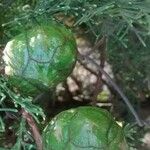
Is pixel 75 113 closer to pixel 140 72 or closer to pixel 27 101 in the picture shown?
pixel 27 101

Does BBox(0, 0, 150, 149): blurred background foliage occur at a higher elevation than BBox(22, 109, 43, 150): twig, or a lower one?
higher

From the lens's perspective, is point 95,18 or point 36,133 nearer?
point 36,133

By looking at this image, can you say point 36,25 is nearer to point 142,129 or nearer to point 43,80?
point 43,80

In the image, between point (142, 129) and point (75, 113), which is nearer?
point (75, 113)

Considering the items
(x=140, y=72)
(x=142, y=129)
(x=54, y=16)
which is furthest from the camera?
(x=140, y=72)

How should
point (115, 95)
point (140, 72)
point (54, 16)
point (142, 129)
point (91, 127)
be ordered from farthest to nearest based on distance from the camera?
point (115, 95), point (140, 72), point (142, 129), point (54, 16), point (91, 127)

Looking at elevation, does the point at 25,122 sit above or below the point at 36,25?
below

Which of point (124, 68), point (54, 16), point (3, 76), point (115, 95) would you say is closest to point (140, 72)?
point (124, 68)

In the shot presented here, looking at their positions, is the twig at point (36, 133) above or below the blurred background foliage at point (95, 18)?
below

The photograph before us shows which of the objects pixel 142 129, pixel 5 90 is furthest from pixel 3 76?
pixel 142 129

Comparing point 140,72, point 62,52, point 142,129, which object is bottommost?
point 142,129
